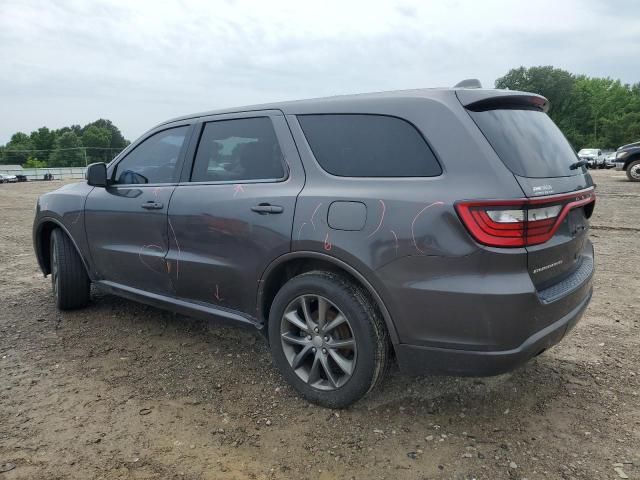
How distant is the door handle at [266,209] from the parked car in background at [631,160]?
1798 cm

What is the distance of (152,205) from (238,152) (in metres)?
0.79

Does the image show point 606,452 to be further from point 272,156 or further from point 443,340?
point 272,156

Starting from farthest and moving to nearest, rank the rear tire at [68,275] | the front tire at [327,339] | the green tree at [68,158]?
the green tree at [68,158] → the rear tire at [68,275] → the front tire at [327,339]

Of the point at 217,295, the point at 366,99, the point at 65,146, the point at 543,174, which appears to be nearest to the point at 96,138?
the point at 65,146

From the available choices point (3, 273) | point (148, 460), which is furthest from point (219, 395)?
point (3, 273)

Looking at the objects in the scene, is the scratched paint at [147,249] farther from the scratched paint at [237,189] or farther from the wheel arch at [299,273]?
the wheel arch at [299,273]

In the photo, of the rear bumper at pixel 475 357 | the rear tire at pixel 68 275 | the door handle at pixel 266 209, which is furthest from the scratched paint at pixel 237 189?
the rear tire at pixel 68 275

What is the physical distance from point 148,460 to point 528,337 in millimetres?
1901

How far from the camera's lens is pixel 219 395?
313cm

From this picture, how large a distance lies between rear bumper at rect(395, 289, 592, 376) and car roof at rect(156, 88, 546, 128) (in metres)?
1.20

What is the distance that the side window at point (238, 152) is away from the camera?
10.5 ft

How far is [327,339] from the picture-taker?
2.86 metres

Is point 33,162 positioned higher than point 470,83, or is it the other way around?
point 470,83

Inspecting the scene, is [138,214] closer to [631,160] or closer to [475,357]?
[475,357]
